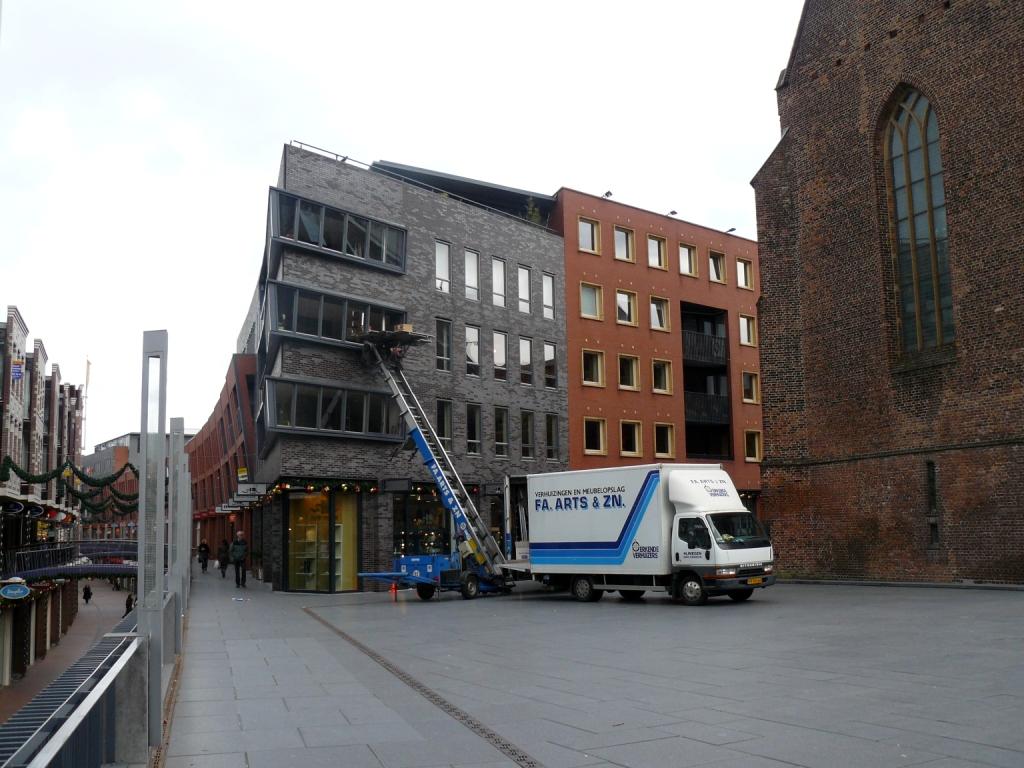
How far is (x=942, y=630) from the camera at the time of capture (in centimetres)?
1479

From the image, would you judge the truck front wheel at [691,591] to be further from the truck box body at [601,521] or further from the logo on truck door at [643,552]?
the logo on truck door at [643,552]

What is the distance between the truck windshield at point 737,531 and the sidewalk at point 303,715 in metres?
9.03

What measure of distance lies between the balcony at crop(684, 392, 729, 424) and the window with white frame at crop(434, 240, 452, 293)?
48.0ft

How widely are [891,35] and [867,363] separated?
8720 mm

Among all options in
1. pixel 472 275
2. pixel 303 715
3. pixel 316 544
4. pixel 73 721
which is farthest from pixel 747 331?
pixel 73 721

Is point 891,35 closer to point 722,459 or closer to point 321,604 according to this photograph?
point 321,604

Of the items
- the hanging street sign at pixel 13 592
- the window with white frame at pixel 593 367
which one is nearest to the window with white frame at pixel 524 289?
the window with white frame at pixel 593 367

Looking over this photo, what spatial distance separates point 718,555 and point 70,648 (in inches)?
656

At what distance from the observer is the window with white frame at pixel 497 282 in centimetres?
3847

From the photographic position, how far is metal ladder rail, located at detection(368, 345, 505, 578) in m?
27.4

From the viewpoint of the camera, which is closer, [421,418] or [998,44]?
[998,44]

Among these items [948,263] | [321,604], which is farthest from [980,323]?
[321,604]

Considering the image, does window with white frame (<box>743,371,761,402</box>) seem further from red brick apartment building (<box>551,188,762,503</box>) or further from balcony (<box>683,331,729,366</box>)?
balcony (<box>683,331,729,366</box>)

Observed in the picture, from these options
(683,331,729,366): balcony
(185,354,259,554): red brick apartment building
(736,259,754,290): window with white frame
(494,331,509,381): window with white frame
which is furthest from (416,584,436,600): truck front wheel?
(736,259,754,290): window with white frame
